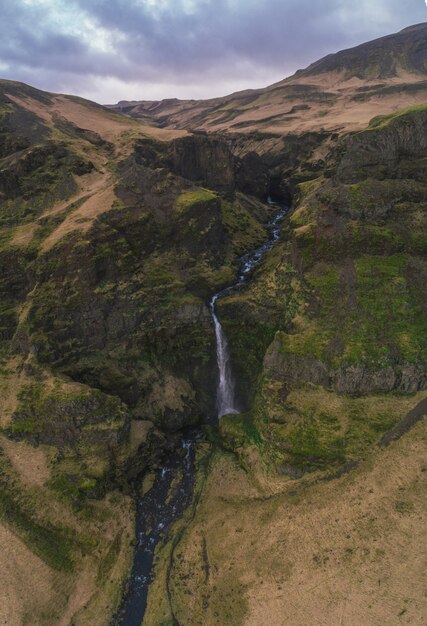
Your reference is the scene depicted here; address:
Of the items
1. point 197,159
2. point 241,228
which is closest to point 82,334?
point 241,228

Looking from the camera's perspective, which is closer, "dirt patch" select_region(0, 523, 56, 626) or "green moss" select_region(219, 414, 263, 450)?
"dirt patch" select_region(0, 523, 56, 626)

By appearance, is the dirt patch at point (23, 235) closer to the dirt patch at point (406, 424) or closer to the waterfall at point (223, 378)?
the waterfall at point (223, 378)

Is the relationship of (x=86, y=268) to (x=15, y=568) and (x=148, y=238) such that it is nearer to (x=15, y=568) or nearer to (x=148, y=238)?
(x=148, y=238)

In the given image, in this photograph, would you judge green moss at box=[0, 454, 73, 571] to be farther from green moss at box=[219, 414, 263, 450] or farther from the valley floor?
green moss at box=[219, 414, 263, 450]

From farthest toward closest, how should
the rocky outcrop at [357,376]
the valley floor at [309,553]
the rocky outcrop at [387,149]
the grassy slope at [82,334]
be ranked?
the rocky outcrop at [387,149]
the rocky outcrop at [357,376]
the grassy slope at [82,334]
the valley floor at [309,553]

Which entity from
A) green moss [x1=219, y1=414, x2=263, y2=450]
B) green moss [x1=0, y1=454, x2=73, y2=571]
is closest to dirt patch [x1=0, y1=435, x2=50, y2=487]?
green moss [x1=0, y1=454, x2=73, y2=571]

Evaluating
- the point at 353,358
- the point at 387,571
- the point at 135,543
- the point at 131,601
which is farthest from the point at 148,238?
the point at 387,571

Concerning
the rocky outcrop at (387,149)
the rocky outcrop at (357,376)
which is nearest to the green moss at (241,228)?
the rocky outcrop at (387,149)
